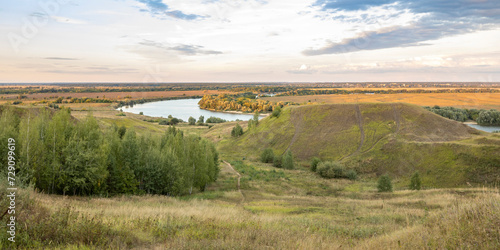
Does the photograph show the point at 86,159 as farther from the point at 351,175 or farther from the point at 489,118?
the point at 489,118

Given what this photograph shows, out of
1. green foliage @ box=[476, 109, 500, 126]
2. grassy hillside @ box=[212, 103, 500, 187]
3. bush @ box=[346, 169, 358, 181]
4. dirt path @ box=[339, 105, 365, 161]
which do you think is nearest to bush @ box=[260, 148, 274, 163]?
grassy hillside @ box=[212, 103, 500, 187]

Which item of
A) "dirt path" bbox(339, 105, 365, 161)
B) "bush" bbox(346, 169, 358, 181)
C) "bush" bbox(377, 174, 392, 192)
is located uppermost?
"dirt path" bbox(339, 105, 365, 161)

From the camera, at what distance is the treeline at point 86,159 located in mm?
19016

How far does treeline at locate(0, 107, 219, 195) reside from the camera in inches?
749

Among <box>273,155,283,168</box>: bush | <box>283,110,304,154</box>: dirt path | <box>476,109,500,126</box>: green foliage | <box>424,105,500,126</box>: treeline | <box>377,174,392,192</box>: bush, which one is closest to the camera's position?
<box>377,174,392,192</box>: bush

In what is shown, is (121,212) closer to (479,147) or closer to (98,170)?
(98,170)

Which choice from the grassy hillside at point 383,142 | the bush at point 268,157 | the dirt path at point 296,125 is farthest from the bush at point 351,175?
the dirt path at point 296,125

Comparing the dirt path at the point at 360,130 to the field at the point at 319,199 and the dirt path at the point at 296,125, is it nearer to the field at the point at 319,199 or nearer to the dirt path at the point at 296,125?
the field at the point at 319,199

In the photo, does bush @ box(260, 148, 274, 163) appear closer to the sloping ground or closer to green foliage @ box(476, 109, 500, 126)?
the sloping ground

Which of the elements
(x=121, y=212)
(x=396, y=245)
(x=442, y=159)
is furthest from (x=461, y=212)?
(x=442, y=159)

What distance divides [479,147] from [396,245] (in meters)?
58.4

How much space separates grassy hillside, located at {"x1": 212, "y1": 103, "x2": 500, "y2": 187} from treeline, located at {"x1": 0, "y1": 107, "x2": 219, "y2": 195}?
144 feet

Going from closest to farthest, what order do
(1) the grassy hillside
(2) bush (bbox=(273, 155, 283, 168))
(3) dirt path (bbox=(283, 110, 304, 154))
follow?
1. (1) the grassy hillside
2. (2) bush (bbox=(273, 155, 283, 168))
3. (3) dirt path (bbox=(283, 110, 304, 154))

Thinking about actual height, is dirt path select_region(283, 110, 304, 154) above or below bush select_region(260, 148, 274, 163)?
above
